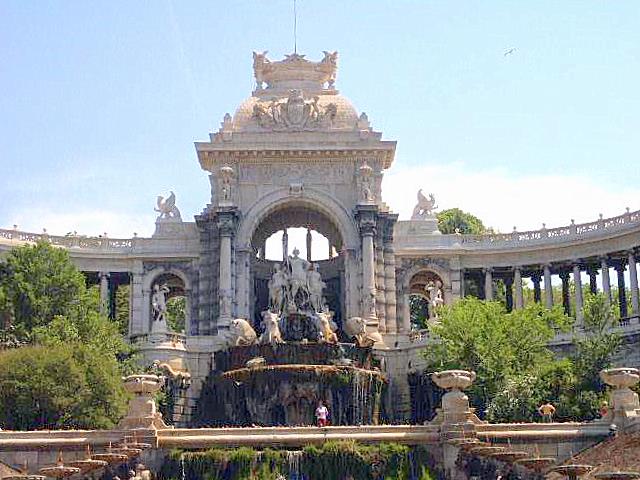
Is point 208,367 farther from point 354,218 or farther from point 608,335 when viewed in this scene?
point 608,335

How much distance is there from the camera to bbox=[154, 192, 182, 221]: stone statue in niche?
79.3 metres

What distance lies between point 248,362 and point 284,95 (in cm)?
2747

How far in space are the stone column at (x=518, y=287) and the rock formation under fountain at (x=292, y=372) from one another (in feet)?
51.4

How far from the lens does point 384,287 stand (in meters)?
75.0

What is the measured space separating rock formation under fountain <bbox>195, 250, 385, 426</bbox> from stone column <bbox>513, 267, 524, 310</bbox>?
51.4 ft

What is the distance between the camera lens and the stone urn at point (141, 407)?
1561 inches

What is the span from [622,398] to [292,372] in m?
21.8

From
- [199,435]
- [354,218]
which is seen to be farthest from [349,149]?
[199,435]

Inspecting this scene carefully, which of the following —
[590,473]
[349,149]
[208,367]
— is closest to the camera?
[590,473]

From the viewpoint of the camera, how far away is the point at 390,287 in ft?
248

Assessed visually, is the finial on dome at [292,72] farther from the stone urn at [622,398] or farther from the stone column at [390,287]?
the stone urn at [622,398]

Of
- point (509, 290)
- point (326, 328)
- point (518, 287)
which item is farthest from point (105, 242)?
point (509, 290)

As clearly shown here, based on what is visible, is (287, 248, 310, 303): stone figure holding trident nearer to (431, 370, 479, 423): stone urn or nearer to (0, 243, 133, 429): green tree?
(0, 243, 133, 429): green tree

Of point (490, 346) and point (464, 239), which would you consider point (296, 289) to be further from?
point (464, 239)
